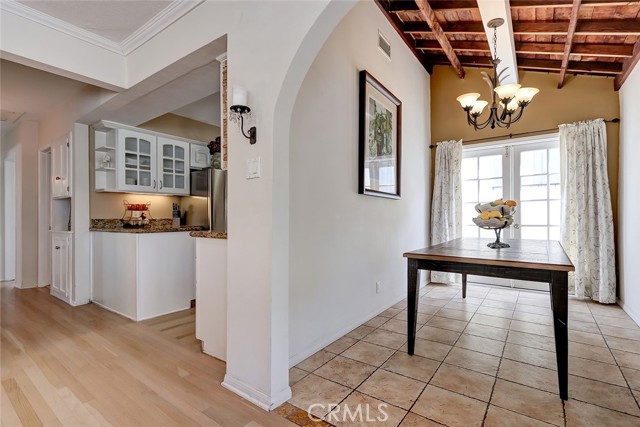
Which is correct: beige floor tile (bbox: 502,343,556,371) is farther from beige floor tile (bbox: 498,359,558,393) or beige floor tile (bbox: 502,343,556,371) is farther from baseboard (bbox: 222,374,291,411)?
baseboard (bbox: 222,374,291,411)

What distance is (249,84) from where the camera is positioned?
5.98ft

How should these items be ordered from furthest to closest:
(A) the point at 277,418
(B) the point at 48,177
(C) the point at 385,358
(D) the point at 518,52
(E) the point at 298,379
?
(B) the point at 48,177, (D) the point at 518,52, (C) the point at 385,358, (E) the point at 298,379, (A) the point at 277,418

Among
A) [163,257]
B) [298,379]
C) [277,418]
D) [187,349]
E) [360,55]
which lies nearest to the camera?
[277,418]

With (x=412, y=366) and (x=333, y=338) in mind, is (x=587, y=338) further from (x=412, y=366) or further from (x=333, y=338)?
(x=333, y=338)

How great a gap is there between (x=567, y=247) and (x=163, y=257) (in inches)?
183

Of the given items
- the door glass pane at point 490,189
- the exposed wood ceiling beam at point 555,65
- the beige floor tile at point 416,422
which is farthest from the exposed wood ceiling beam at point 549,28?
the beige floor tile at point 416,422

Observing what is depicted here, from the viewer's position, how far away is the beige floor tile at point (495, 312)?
124 inches

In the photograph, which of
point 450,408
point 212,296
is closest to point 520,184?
point 450,408

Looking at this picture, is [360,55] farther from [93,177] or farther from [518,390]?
[93,177]

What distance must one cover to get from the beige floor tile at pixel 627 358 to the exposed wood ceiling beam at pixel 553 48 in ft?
9.35

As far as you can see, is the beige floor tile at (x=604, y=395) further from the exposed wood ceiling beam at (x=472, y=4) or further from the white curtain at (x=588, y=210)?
the exposed wood ceiling beam at (x=472, y=4)

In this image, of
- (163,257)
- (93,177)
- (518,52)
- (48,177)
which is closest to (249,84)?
(163,257)

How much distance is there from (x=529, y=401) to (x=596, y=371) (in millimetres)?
715

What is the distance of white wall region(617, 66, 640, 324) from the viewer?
9.65 ft
